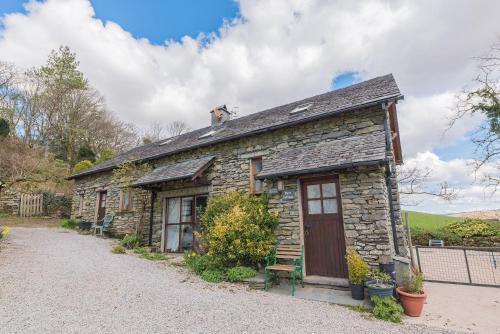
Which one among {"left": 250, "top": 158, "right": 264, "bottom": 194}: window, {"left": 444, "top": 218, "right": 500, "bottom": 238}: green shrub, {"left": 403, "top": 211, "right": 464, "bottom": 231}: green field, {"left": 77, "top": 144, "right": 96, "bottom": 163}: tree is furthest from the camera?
{"left": 77, "top": 144, "right": 96, "bottom": 163}: tree

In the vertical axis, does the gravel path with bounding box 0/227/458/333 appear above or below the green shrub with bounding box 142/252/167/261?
below

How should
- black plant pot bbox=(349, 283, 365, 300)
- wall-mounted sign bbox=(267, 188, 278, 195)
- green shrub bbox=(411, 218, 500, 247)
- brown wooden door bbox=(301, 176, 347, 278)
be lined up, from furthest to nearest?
green shrub bbox=(411, 218, 500, 247), wall-mounted sign bbox=(267, 188, 278, 195), brown wooden door bbox=(301, 176, 347, 278), black plant pot bbox=(349, 283, 365, 300)

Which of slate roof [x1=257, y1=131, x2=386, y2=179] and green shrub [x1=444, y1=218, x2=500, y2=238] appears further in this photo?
green shrub [x1=444, y1=218, x2=500, y2=238]

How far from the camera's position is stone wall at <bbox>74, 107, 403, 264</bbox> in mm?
5656

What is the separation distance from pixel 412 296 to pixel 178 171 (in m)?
7.47

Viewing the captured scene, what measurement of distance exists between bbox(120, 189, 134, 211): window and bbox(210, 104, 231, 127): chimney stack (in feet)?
17.7

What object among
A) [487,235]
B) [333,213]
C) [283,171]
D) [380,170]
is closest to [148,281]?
[283,171]

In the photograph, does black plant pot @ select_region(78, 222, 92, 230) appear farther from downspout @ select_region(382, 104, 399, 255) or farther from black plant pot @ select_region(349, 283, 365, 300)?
downspout @ select_region(382, 104, 399, 255)

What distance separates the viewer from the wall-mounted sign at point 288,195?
22.1ft

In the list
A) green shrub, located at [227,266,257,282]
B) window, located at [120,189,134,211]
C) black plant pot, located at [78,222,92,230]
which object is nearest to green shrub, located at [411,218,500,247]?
green shrub, located at [227,266,257,282]

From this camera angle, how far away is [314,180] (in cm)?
671

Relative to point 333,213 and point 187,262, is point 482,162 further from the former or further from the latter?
point 187,262

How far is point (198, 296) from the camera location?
5.21 m

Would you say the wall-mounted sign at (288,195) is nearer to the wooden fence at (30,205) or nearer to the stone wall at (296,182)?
the stone wall at (296,182)
